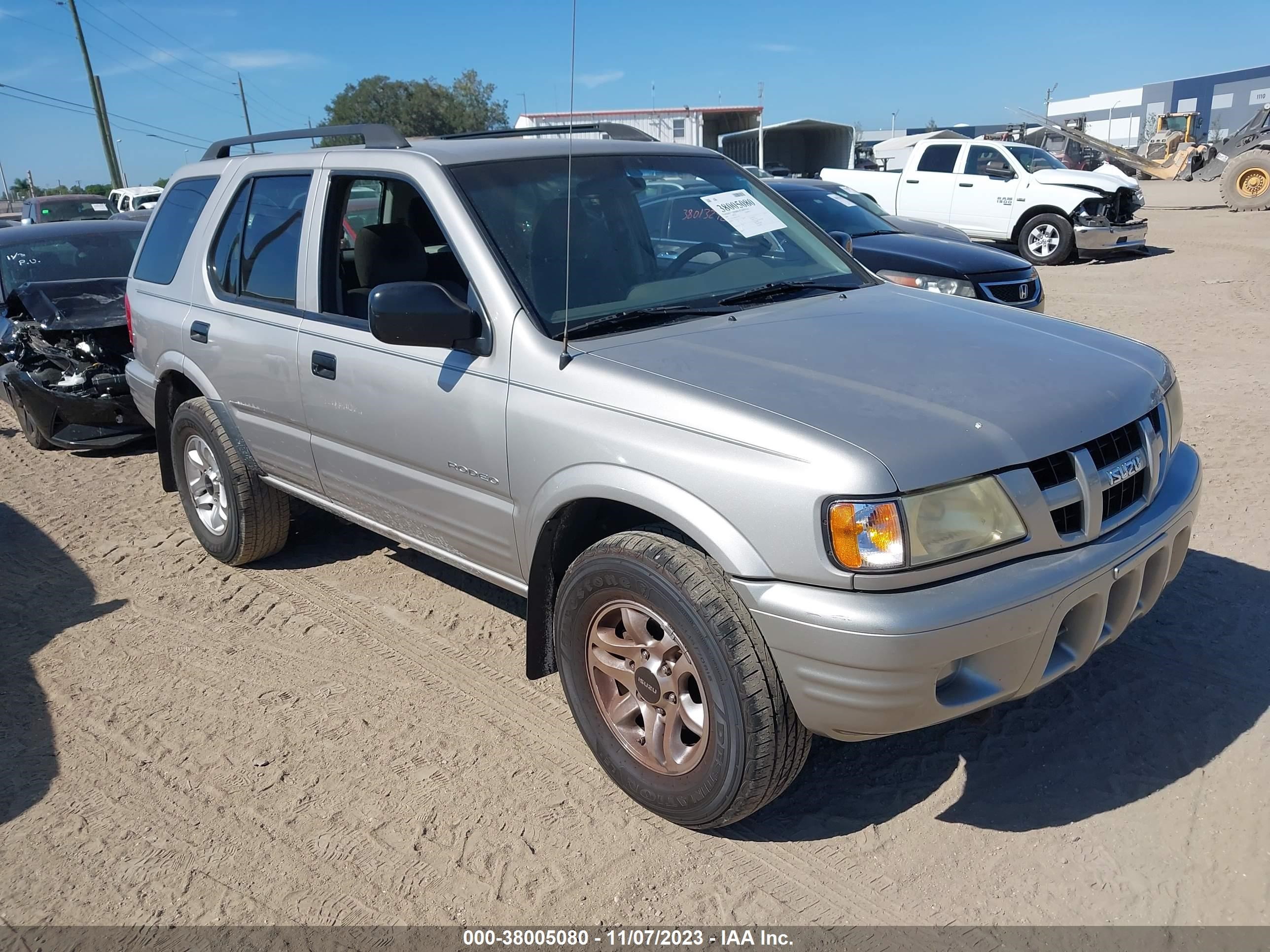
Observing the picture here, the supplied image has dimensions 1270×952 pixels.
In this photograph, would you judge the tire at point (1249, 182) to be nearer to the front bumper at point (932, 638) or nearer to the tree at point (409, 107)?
the front bumper at point (932, 638)

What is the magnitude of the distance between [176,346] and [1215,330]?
937 cm

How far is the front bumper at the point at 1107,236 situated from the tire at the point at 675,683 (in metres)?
14.9

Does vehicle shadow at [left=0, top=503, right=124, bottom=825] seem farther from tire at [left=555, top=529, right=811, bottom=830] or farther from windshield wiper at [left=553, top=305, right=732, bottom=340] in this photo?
windshield wiper at [left=553, top=305, right=732, bottom=340]

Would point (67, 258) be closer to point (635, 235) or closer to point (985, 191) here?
point (635, 235)

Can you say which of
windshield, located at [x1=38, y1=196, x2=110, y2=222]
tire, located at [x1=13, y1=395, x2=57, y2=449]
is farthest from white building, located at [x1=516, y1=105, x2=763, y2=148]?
tire, located at [x1=13, y1=395, x2=57, y2=449]

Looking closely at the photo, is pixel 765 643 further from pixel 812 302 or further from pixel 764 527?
pixel 812 302

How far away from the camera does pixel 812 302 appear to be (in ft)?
11.7

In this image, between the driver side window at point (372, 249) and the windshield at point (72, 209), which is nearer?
the driver side window at point (372, 249)

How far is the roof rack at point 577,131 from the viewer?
4.12 meters

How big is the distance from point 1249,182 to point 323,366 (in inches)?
960

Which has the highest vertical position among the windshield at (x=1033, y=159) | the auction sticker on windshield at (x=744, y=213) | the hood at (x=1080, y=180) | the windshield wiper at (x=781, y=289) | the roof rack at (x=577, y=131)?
the windshield at (x=1033, y=159)

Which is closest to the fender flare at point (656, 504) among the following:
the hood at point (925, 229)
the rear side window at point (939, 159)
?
the hood at point (925, 229)

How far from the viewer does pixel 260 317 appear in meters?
4.29

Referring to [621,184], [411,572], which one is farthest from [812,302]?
[411,572]
